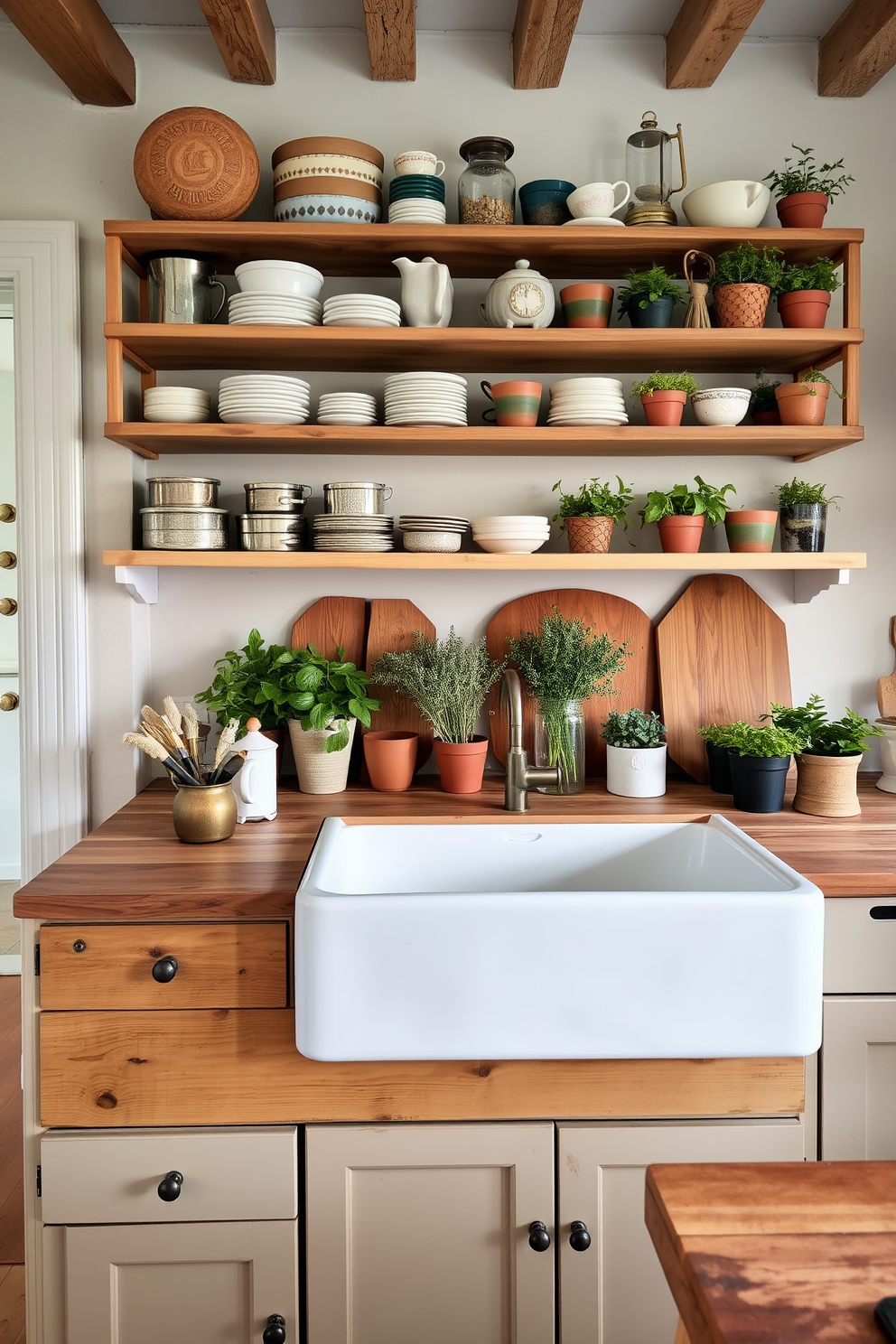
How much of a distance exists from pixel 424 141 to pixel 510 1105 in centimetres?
208

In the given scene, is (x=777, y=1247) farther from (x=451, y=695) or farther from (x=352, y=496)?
(x=352, y=496)

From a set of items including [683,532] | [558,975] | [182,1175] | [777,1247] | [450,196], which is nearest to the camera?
[777,1247]

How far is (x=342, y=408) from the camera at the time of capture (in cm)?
202

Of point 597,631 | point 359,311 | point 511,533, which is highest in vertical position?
point 359,311

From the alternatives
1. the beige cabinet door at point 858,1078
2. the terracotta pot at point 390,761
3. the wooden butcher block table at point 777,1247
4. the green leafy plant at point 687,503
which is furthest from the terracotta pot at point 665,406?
the wooden butcher block table at point 777,1247

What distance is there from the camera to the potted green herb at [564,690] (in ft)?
6.83

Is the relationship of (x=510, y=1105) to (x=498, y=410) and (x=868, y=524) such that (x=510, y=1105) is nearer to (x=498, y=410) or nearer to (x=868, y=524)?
(x=498, y=410)

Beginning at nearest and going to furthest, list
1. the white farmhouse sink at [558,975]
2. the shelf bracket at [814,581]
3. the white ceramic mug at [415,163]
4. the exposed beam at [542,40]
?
the white farmhouse sink at [558,975], the exposed beam at [542,40], the white ceramic mug at [415,163], the shelf bracket at [814,581]

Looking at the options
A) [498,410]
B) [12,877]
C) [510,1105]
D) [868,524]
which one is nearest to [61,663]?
[498,410]

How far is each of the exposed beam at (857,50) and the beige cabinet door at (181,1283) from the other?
8.42ft

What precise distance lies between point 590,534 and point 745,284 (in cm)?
63

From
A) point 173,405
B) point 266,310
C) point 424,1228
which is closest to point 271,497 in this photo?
point 173,405

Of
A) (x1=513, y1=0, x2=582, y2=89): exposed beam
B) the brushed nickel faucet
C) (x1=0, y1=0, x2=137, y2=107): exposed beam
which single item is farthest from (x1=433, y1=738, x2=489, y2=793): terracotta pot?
(x1=0, y1=0, x2=137, y2=107): exposed beam

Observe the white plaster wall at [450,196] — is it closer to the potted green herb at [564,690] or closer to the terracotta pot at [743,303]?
the potted green herb at [564,690]
